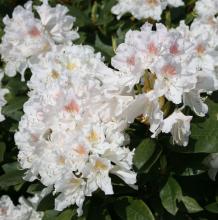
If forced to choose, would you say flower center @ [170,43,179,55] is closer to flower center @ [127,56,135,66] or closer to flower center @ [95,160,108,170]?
flower center @ [127,56,135,66]

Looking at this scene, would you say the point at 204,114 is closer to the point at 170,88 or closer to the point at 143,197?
the point at 170,88

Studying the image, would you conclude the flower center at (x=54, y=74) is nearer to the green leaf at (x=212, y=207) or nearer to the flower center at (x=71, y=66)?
the flower center at (x=71, y=66)

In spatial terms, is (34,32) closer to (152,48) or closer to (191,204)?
(152,48)

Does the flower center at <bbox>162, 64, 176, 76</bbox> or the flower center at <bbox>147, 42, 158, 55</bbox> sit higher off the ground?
the flower center at <bbox>147, 42, 158, 55</bbox>

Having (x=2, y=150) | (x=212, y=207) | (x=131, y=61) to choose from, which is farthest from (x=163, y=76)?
(x=2, y=150)

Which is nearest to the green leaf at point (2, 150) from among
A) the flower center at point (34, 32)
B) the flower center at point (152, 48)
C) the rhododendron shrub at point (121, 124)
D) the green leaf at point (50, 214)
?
the rhododendron shrub at point (121, 124)

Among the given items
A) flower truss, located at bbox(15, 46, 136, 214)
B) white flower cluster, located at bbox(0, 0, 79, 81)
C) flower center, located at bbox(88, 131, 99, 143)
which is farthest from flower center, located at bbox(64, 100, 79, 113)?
white flower cluster, located at bbox(0, 0, 79, 81)
